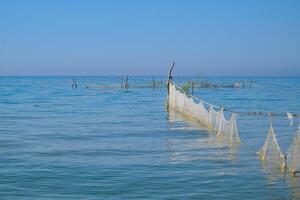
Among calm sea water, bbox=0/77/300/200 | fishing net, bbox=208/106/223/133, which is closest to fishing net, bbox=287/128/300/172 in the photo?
calm sea water, bbox=0/77/300/200

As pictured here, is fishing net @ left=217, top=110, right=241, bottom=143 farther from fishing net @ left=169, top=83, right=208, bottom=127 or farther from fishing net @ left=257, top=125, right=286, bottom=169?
fishing net @ left=169, top=83, right=208, bottom=127

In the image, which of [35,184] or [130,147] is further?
[130,147]

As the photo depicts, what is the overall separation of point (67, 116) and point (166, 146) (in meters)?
14.3

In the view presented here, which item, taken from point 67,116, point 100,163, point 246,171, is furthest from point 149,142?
point 67,116

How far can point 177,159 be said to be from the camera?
48.6ft

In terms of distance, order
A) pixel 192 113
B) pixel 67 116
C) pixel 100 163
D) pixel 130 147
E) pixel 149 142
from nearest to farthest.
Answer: pixel 100 163 → pixel 130 147 → pixel 149 142 → pixel 192 113 → pixel 67 116

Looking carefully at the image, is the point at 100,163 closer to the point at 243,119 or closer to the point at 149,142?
the point at 149,142

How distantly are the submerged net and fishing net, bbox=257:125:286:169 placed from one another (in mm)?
2615

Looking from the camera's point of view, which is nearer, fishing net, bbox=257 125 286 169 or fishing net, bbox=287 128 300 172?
fishing net, bbox=287 128 300 172

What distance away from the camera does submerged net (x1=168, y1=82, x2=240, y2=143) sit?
19.4 meters

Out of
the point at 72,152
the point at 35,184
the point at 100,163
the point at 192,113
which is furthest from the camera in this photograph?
the point at 192,113

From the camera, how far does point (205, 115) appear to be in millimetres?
24000

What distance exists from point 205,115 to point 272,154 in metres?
8.83

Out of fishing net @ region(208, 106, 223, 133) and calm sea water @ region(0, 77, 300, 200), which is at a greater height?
fishing net @ region(208, 106, 223, 133)
